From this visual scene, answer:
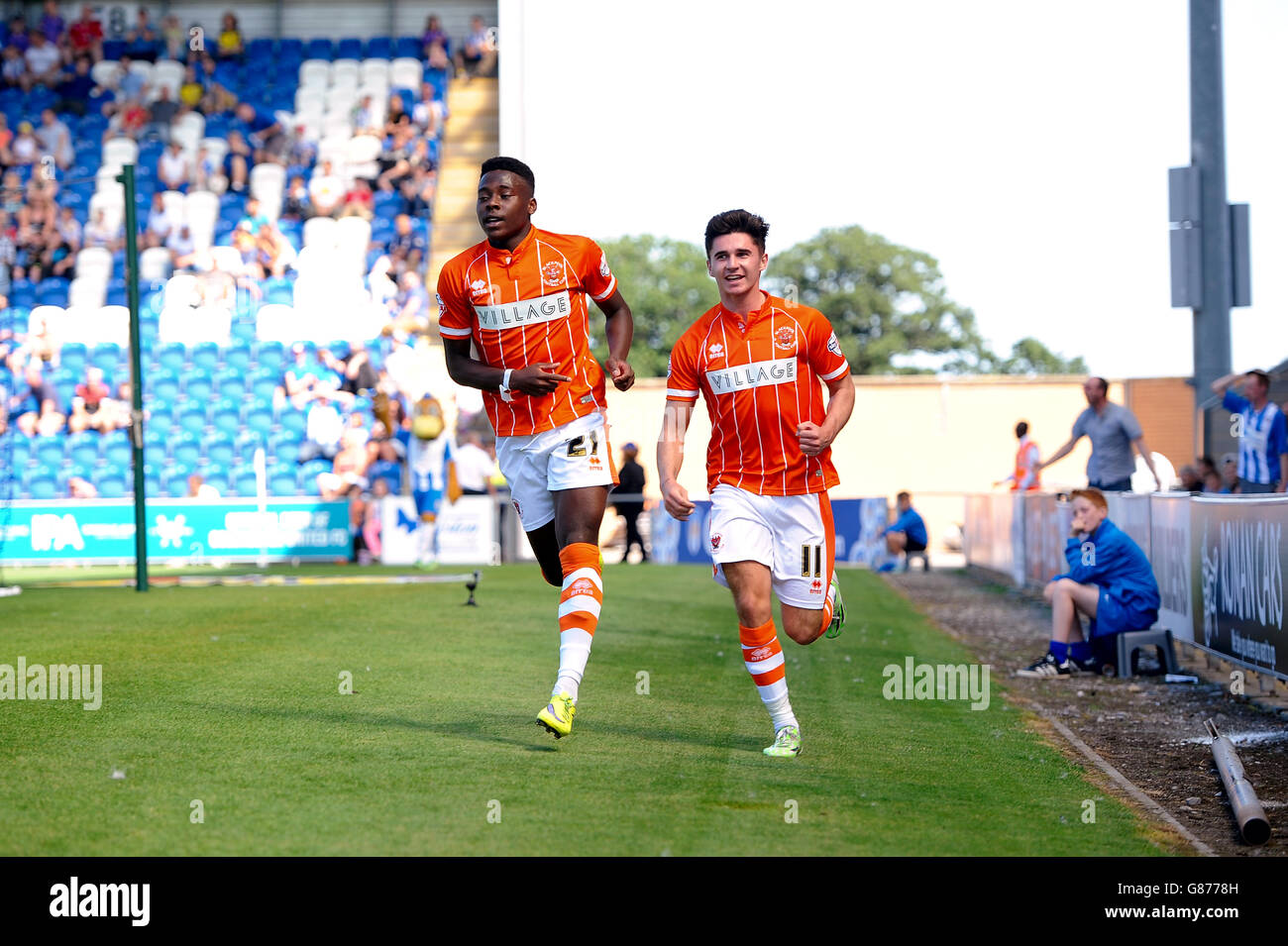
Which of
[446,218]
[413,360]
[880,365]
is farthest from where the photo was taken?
[880,365]

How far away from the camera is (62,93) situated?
31.7 metres

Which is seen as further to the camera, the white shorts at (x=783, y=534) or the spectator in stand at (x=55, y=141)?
the spectator in stand at (x=55, y=141)

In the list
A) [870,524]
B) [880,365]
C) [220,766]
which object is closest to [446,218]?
[870,524]

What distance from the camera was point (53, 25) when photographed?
32406 millimetres

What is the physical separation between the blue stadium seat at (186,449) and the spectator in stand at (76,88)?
372 inches

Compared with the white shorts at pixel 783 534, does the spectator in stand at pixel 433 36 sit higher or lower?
higher

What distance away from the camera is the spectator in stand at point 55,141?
1168 inches

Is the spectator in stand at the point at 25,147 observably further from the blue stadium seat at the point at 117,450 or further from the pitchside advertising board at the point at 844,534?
the pitchside advertising board at the point at 844,534

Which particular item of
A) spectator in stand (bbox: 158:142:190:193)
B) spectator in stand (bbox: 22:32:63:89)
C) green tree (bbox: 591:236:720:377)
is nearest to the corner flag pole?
spectator in stand (bbox: 158:142:190:193)

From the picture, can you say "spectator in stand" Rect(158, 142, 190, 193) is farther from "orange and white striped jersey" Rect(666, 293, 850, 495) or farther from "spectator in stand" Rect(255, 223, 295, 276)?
"orange and white striped jersey" Rect(666, 293, 850, 495)

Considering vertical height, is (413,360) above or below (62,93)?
below

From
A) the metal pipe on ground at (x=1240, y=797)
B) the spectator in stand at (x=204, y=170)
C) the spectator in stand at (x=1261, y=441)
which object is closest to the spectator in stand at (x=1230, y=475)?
the spectator in stand at (x=1261, y=441)
